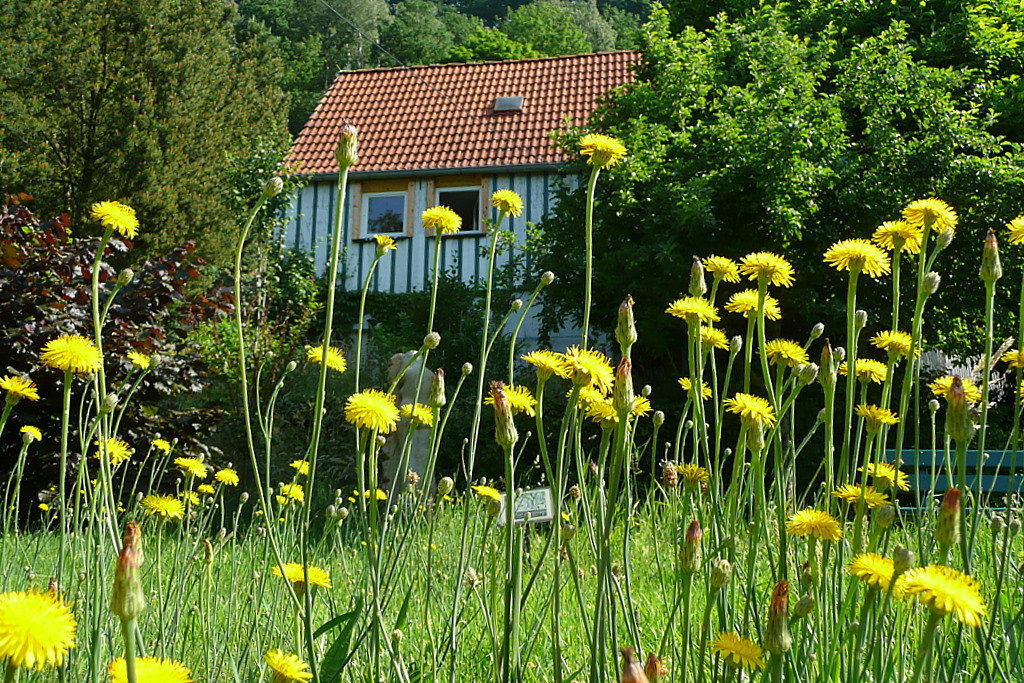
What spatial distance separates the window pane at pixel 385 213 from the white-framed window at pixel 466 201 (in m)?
0.64

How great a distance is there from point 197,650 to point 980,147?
301 inches

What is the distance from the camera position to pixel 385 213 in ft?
45.1

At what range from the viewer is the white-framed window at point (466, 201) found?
13367 mm

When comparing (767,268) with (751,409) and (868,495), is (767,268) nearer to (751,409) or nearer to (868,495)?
(751,409)

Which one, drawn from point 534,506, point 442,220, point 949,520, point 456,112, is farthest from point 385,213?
point 949,520

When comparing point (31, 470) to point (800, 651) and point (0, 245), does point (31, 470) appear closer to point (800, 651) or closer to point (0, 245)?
point (0, 245)

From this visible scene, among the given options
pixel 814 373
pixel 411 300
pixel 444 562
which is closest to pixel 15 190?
pixel 411 300

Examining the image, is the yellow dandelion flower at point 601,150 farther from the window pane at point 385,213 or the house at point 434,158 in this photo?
the window pane at point 385,213

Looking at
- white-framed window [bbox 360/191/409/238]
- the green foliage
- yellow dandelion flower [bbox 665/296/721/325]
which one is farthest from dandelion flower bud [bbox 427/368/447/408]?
white-framed window [bbox 360/191/409/238]

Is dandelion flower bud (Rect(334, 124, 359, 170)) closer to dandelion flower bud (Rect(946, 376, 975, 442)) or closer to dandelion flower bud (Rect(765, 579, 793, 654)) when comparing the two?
dandelion flower bud (Rect(765, 579, 793, 654))

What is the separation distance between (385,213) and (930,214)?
12630mm

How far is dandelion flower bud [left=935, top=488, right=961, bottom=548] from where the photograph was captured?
100 centimetres

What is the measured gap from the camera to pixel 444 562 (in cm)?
289

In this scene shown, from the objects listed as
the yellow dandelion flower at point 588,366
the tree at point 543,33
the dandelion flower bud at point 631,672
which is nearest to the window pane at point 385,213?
the yellow dandelion flower at point 588,366
